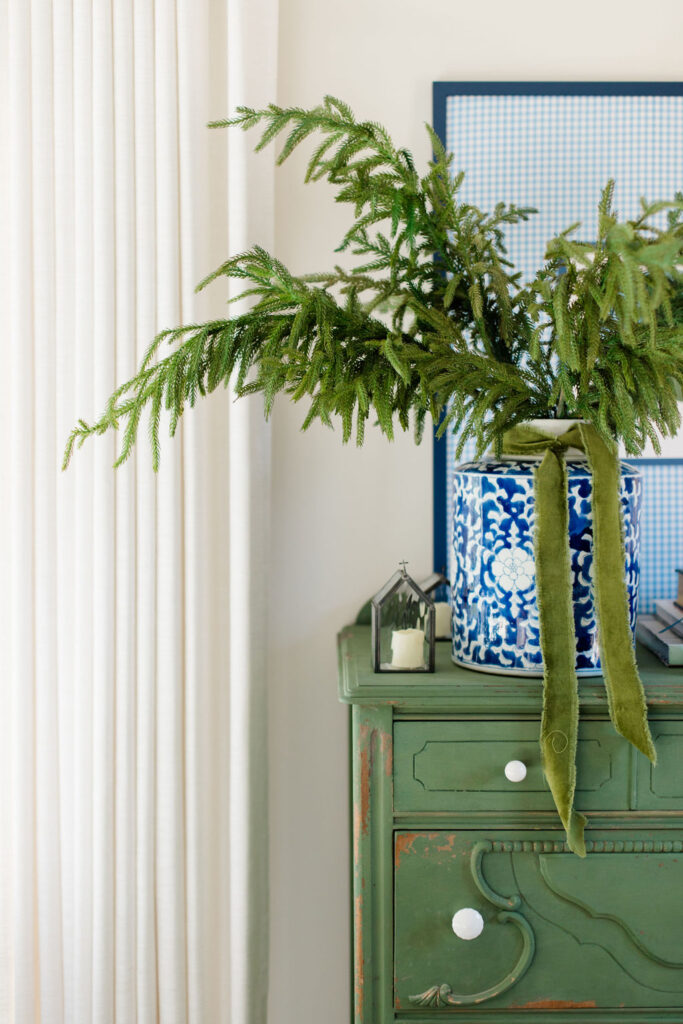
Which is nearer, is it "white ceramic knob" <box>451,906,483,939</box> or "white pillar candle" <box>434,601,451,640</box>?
"white ceramic knob" <box>451,906,483,939</box>

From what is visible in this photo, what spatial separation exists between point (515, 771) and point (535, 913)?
20 centimetres

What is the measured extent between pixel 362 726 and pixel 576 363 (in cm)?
54

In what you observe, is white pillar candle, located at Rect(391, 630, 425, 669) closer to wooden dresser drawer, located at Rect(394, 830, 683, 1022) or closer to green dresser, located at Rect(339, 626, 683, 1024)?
green dresser, located at Rect(339, 626, 683, 1024)

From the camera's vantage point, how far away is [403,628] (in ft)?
3.94

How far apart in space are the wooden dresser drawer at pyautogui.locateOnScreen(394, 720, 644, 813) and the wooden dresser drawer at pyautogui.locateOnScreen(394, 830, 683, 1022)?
5 cm

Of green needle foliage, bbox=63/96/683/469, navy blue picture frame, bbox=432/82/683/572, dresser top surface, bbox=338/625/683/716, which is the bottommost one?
dresser top surface, bbox=338/625/683/716

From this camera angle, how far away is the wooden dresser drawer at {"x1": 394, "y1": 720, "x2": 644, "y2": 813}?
3.66ft

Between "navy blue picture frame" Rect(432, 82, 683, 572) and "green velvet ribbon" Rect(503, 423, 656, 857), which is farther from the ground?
"navy blue picture frame" Rect(432, 82, 683, 572)

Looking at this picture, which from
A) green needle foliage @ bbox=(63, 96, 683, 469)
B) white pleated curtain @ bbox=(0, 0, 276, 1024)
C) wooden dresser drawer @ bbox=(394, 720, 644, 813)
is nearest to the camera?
green needle foliage @ bbox=(63, 96, 683, 469)

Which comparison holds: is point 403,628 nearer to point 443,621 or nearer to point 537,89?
point 443,621

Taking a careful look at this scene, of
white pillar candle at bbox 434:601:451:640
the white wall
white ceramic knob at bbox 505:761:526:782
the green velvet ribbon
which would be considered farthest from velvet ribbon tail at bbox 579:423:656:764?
the white wall

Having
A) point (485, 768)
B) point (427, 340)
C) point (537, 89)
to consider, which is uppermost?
point (537, 89)

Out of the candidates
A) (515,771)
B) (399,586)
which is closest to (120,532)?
(399,586)

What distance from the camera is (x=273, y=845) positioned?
1.54 meters
